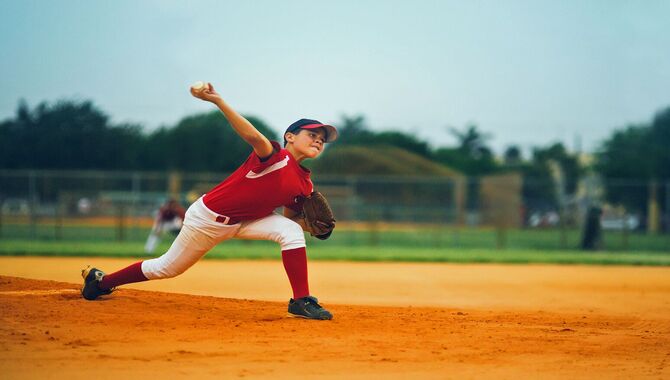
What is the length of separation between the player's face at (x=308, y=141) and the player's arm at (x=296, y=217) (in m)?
0.61

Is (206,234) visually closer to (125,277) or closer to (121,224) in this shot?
(125,277)

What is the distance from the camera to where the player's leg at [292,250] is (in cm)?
614

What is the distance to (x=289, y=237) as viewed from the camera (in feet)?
20.2

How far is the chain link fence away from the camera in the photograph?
83.2ft

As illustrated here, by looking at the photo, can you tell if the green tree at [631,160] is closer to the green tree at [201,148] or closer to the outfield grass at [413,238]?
the outfield grass at [413,238]

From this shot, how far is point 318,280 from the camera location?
12.6m

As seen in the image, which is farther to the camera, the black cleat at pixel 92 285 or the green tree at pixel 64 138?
the green tree at pixel 64 138

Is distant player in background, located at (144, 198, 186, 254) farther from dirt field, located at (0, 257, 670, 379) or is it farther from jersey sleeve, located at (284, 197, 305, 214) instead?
jersey sleeve, located at (284, 197, 305, 214)

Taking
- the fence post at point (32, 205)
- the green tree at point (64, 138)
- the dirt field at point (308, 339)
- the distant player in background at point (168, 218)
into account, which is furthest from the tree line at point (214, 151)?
the dirt field at point (308, 339)

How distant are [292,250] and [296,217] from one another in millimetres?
530

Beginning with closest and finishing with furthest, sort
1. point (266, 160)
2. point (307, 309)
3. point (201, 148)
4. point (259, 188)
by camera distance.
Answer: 1. point (266, 160)
2. point (259, 188)
3. point (307, 309)
4. point (201, 148)

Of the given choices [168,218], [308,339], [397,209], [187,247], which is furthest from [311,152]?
[397,209]

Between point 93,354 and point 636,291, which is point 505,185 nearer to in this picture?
point 636,291

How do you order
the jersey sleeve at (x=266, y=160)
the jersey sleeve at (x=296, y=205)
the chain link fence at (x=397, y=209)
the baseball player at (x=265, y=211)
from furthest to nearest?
1. the chain link fence at (x=397, y=209)
2. the jersey sleeve at (x=296, y=205)
3. the baseball player at (x=265, y=211)
4. the jersey sleeve at (x=266, y=160)
